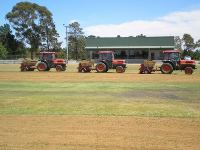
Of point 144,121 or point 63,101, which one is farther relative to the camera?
point 63,101

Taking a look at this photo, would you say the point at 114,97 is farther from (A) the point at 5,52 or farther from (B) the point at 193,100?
(A) the point at 5,52

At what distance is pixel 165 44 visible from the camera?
7456cm

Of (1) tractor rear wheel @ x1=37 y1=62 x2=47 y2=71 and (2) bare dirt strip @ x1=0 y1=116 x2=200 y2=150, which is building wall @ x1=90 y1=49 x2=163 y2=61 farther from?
(2) bare dirt strip @ x1=0 y1=116 x2=200 y2=150

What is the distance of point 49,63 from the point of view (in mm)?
36719

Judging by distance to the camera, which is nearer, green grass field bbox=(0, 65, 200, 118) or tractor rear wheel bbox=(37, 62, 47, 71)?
green grass field bbox=(0, 65, 200, 118)

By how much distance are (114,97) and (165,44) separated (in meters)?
60.4

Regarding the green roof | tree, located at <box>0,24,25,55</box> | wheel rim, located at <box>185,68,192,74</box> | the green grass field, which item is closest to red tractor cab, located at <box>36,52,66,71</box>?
wheel rim, located at <box>185,68,192,74</box>

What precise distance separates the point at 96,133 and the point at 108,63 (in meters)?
25.7

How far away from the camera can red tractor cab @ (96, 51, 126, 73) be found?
1336 inches

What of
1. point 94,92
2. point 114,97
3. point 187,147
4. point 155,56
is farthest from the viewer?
point 155,56

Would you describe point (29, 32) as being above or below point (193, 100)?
above

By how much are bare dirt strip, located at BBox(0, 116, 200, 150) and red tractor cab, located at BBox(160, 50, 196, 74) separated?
71.0ft

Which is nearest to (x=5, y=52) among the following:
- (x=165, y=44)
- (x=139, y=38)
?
(x=139, y=38)

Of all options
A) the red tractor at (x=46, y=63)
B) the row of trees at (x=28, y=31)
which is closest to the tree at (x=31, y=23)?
the row of trees at (x=28, y=31)
